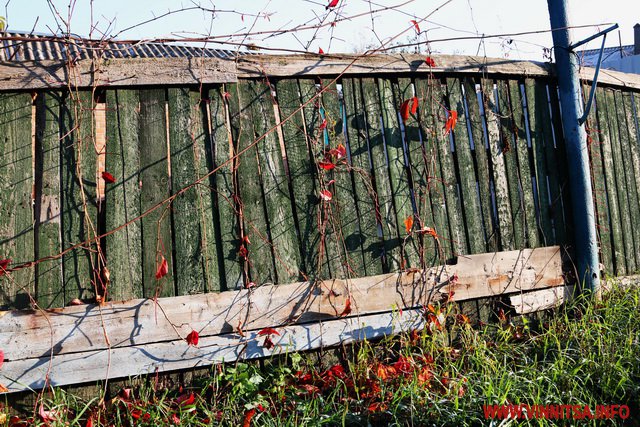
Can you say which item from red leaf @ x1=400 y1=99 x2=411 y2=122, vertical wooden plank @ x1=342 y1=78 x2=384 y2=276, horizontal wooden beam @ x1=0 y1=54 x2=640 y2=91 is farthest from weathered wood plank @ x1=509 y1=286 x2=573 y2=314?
horizontal wooden beam @ x1=0 y1=54 x2=640 y2=91

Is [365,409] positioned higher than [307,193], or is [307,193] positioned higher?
[307,193]

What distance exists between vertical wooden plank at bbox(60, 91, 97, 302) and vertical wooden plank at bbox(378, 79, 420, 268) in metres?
1.81

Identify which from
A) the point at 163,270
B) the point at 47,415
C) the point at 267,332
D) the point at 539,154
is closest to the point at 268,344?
the point at 267,332

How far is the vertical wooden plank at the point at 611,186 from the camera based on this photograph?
4.64 meters

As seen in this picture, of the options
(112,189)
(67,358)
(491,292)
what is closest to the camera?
(67,358)

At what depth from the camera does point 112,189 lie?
3176 millimetres

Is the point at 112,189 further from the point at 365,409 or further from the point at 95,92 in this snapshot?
the point at 365,409

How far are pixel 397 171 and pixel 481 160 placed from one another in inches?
27.9

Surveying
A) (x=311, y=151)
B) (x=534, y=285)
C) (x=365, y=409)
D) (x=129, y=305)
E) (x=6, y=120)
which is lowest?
(x=365, y=409)

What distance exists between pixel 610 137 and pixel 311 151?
277 cm

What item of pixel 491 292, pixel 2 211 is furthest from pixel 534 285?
pixel 2 211

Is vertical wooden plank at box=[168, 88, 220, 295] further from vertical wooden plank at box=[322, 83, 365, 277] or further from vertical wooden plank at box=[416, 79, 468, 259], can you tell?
vertical wooden plank at box=[416, 79, 468, 259]

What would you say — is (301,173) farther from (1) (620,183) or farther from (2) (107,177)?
(1) (620,183)

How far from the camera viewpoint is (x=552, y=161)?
172 inches
